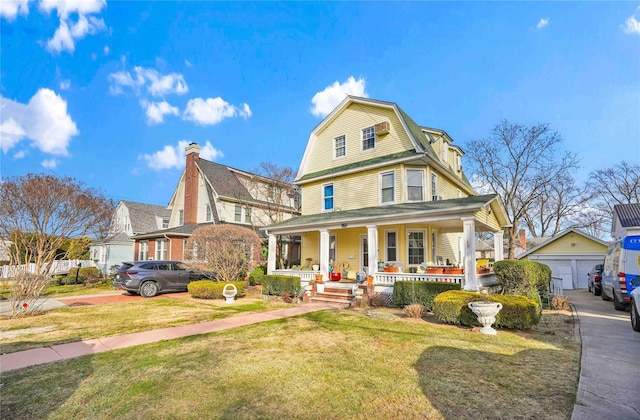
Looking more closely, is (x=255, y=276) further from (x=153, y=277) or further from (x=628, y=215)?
(x=628, y=215)

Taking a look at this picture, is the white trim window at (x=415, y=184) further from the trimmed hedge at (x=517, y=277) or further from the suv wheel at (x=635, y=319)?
the suv wheel at (x=635, y=319)

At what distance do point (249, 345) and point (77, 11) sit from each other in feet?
49.8

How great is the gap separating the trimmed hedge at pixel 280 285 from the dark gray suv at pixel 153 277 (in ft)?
13.1

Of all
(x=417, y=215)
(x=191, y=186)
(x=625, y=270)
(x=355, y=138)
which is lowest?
(x=625, y=270)

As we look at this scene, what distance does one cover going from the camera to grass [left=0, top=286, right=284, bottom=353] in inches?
281

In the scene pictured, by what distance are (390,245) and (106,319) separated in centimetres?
1156

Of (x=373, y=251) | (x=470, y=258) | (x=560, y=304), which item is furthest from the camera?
(x=373, y=251)

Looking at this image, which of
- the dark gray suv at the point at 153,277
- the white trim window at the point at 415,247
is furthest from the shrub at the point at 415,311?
the dark gray suv at the point at 153,277

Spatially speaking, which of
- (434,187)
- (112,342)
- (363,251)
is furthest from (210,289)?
(434,187)

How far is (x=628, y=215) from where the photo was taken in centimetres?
1991

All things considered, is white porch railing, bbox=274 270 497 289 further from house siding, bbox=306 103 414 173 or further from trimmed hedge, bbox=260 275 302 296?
house siding, bbox=306 103 414 173

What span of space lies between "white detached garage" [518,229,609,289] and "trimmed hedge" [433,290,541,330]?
62.6ft

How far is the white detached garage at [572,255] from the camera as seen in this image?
2195cm

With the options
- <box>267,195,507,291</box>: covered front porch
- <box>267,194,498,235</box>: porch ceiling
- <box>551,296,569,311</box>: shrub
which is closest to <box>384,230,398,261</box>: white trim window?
<box>267,195,507,291</box>: covered front porch
